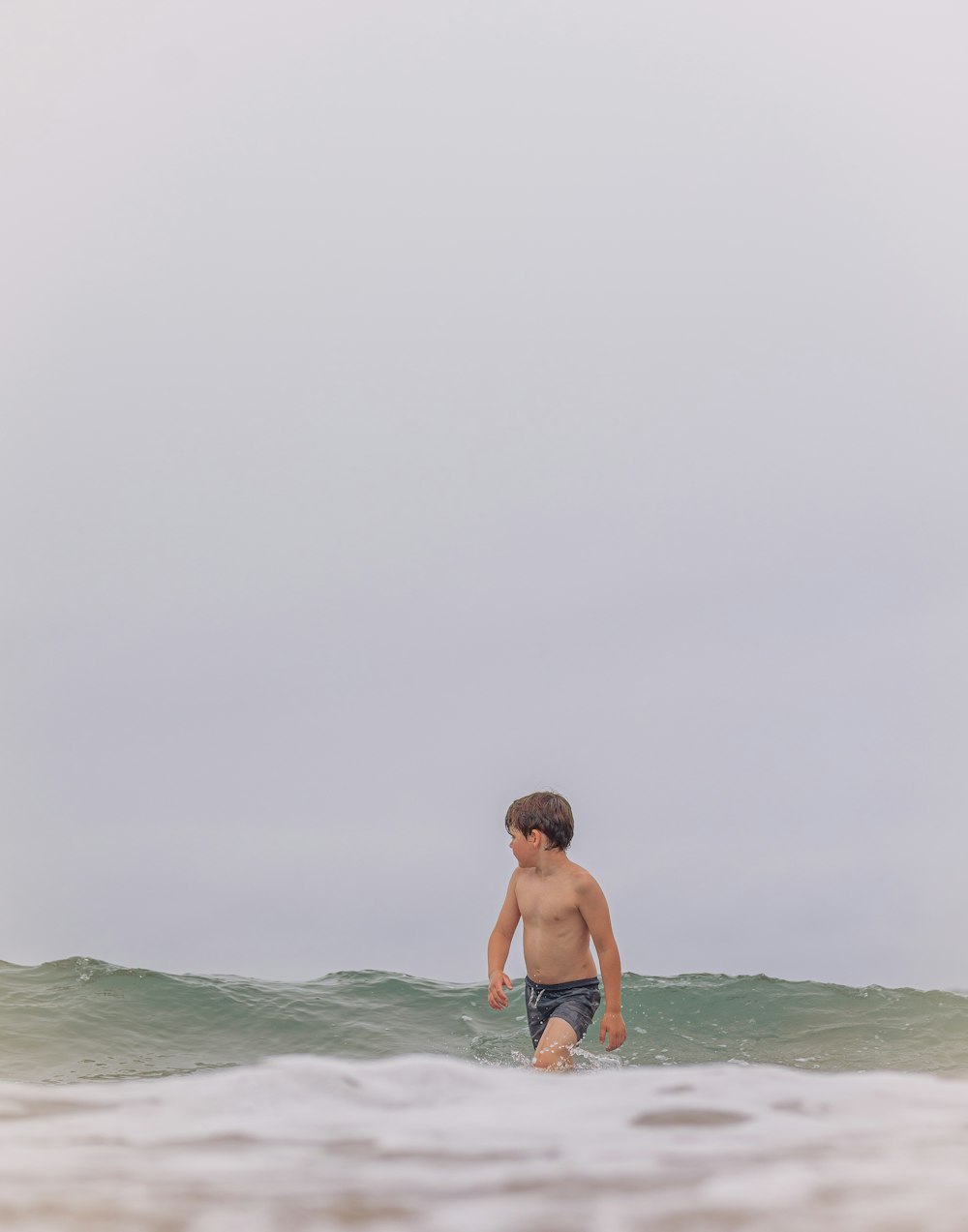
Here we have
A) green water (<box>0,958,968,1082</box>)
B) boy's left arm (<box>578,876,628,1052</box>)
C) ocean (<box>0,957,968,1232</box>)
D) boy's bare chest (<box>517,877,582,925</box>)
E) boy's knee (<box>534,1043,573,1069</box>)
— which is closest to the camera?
ocean (<box>0,957,968,1232</box>)

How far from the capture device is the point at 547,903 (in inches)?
251

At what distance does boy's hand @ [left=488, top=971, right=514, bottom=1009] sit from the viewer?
6.05 meters

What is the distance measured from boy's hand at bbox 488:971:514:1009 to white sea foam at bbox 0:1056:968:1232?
1.29m

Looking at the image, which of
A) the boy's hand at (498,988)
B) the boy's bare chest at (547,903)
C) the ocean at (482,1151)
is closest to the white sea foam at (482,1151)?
the ocean at (482,1151)

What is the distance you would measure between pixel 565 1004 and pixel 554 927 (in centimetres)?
46

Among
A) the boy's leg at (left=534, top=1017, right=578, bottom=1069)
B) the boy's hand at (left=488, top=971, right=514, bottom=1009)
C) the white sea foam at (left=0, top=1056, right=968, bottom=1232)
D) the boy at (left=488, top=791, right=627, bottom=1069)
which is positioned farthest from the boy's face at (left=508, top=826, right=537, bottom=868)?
the white sea foam at (left=0, top=1056, right=968, bottom=1232)

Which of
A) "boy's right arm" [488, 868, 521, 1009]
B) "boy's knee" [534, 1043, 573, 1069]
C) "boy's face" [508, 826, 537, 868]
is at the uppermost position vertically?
"boy's face" [508, 826, 537, 868]

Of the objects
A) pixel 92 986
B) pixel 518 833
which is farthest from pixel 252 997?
pixel 518 833

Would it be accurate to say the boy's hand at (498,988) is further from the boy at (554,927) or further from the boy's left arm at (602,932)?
the boy's left arm at (602,932)

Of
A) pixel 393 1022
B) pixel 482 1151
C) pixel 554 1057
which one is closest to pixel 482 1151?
pixel 482 1151

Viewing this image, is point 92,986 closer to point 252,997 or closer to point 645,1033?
point 252,997

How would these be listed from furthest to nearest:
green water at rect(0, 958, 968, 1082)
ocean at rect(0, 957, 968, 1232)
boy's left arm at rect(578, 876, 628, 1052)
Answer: green water at rect(0, 958, 968, 1082) → boy's left arm at rect(578, 876, 628, 1052) → ocean at rect(0, 957, 968, 1232)

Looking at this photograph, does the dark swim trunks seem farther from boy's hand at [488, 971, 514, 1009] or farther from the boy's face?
the boy's face

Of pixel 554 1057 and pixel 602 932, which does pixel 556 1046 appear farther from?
pixel 602 932
